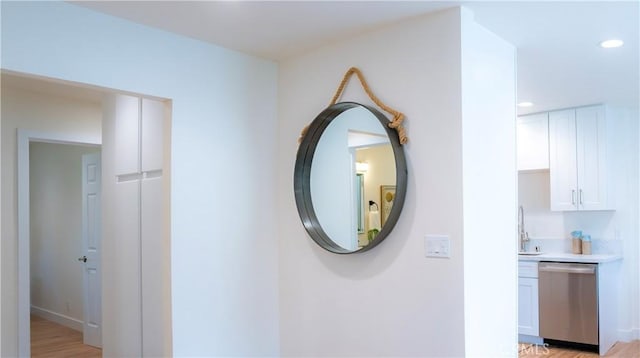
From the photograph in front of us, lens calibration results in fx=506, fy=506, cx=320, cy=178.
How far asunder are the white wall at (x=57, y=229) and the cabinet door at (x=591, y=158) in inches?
217

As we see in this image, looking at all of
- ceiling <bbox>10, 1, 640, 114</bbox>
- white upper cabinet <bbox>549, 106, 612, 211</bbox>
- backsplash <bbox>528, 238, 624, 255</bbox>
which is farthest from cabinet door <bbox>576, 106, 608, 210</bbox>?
ceiling <bbox>10, 1, 640, 114</bbox>

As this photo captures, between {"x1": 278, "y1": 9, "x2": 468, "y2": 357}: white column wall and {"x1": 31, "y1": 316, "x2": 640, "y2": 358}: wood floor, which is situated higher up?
{"x1": 278, "y1": 9, "x2": 468, "y2": 357}: white column wall

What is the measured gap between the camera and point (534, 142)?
17.8ft

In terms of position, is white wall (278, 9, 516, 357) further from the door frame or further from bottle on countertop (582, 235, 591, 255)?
bottle on countertop (582, 235, 591, 255)

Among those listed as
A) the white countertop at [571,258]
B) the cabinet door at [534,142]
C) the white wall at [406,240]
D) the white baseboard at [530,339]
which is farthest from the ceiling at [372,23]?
the white baseboard at [530,339]

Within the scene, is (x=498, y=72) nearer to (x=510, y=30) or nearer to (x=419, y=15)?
(x=510, y=30)

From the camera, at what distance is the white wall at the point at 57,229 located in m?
6.19

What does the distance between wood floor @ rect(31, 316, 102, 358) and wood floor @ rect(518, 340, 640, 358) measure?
4079 mm

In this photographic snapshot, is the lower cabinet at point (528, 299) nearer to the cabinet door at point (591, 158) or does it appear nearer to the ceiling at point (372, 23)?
the cabinet door at point (591, 158)

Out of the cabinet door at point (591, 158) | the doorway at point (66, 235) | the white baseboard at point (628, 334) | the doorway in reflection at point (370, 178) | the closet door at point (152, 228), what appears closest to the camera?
the doorway in reflection at point (370, 178)

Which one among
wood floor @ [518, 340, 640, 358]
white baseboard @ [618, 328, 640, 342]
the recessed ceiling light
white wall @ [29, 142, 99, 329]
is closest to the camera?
the recessed ceiling light

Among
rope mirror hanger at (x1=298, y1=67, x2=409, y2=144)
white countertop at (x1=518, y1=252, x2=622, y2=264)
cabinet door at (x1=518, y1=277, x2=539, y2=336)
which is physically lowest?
cabinet door at (x1=518, y1=277, x2=539, y2=336)

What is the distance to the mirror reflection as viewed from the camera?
2.98m

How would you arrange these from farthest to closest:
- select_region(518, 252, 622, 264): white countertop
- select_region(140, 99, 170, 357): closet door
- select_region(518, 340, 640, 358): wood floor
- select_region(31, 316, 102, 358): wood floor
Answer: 1. select_region(31, 316, 102, 358): wood floor
2. select_region(518, 252, 622, 264): white countertop
3. select_region(518, 340, 640, 358): wood floor
4. select_region(140, 99, 170, 357): closet door
